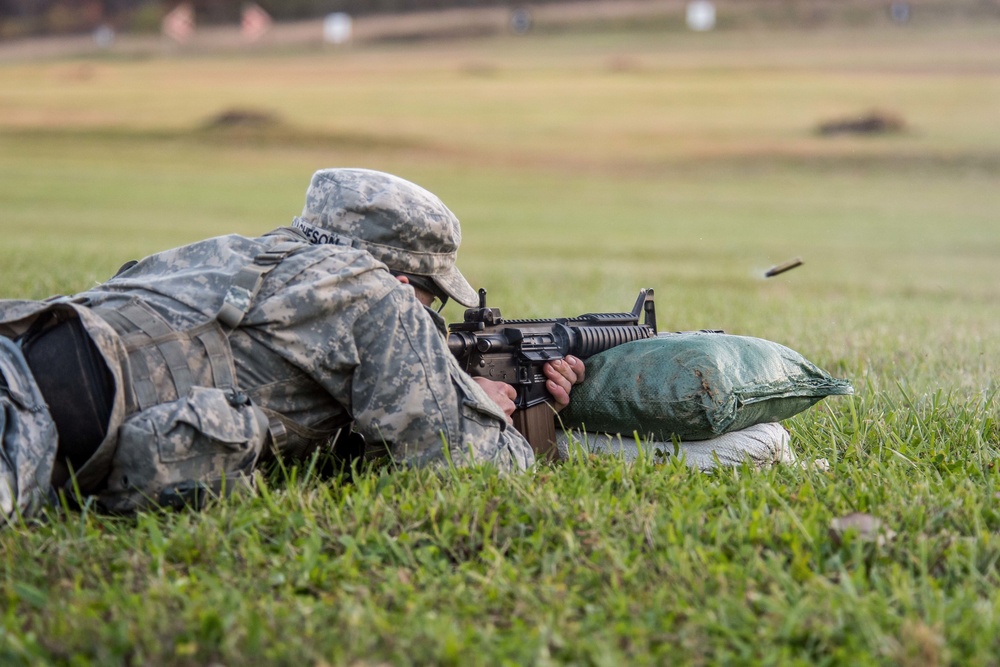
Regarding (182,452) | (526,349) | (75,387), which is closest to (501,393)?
(526,349)

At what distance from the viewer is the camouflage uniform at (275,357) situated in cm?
304

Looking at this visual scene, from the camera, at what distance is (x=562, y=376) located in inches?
165

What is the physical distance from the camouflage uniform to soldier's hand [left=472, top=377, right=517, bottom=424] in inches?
7.3

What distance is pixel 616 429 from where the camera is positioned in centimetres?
422

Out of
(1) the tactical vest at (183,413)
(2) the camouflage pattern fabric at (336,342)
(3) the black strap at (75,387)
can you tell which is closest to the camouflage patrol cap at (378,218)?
(2) the camouflage pattern fabric at (336,342)

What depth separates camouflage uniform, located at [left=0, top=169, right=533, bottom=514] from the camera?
3.04m

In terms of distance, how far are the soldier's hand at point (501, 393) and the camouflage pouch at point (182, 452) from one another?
3.36ft

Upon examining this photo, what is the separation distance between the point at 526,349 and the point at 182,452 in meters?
1.47

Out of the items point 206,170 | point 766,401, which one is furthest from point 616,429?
point 206,170

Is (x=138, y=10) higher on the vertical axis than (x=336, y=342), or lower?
higher

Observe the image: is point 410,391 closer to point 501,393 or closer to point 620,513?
point 501,393

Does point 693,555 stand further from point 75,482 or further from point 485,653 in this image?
point 75,482

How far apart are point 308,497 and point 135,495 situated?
19.5 inches

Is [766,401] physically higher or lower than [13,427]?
lower
